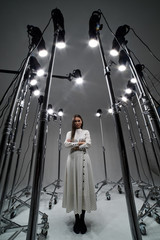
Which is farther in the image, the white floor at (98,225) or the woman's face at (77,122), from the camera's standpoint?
the woman's face at (77,122)

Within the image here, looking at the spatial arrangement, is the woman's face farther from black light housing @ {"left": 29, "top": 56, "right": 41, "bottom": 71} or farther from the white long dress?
black light housing @ {"left": 29, "top": 56, "right": 41, "bottom": 71}

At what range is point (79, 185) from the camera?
41.9 inches

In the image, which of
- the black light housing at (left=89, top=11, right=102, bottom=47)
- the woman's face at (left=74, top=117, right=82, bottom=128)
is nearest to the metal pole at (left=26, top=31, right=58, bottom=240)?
the black light housing at (left=89, top=11, right=102, bottom=47)

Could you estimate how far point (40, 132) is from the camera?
0.42 m

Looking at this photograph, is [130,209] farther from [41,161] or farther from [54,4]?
[54,4]

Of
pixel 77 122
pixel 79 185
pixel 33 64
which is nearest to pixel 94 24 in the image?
pixel 33 64

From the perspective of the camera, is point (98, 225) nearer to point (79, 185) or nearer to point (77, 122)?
point (79, 185)

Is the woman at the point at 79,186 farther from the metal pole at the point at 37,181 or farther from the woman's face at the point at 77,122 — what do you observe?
the metal pole at the point at 37,181

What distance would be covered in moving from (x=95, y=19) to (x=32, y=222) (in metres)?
1.24

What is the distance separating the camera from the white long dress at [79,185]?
3.35 feet

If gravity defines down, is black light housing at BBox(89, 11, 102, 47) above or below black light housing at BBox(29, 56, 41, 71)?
below

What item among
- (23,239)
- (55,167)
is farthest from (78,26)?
(55,167)

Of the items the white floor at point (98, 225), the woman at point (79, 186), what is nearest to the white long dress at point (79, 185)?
the woman at point (79, 186)

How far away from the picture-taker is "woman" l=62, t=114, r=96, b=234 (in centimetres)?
100
